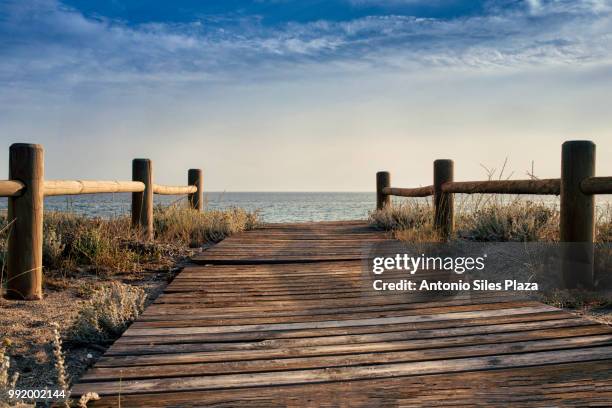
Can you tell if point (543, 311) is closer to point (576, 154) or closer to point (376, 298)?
point (376, 298)

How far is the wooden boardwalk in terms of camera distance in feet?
6.52

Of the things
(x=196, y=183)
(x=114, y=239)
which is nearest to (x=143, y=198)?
(x=114, y=239)

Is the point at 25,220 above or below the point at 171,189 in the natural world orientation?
below

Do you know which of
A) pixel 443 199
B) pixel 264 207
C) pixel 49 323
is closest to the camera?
pixel 49 323

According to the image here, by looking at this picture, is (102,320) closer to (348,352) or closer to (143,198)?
(348,352)

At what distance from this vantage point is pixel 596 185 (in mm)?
3795

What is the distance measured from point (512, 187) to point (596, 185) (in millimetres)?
1119

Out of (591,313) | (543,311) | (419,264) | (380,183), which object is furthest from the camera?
(380,183)

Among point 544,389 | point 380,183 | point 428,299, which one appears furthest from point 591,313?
point 380,183

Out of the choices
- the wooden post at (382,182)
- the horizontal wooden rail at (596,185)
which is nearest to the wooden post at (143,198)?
the horizontal wooden rail at (596,185)

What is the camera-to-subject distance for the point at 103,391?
1995mm

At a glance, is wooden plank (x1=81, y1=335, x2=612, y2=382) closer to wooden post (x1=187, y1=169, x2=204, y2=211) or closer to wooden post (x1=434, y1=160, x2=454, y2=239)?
wooden post (x1=434, y1=160, x2=454, y2=239)

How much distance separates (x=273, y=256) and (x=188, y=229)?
8.55ft

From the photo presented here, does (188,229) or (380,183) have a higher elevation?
(380,183)
